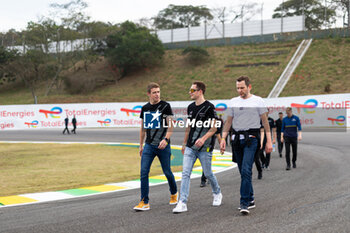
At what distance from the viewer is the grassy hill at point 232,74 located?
4453 centimetres

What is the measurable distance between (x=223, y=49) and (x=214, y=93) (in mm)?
14071

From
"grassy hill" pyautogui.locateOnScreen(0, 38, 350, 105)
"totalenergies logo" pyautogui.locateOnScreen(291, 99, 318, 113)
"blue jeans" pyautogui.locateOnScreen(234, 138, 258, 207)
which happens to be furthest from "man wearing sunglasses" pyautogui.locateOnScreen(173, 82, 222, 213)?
"grassy hill" pyautogui.locateOnScreen(0, 38, 350, 105)

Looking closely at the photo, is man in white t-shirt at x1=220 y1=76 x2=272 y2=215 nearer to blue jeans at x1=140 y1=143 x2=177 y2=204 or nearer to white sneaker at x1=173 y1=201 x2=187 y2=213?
white sneaker at x1=173 y1=201 x2=187 y2=213

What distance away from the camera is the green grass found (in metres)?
9.10

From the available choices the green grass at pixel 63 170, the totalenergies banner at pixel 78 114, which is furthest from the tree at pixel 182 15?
the green grass at pixel 63 170

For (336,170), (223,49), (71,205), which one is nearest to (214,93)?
(223,49)

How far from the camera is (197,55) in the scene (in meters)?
56.9

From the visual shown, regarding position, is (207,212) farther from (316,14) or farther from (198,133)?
(316,14)

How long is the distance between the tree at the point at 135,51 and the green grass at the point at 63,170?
42.3 m

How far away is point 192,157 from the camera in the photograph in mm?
6047

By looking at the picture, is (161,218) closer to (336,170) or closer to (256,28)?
(336,170)

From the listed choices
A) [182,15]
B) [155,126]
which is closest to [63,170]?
[155,126]

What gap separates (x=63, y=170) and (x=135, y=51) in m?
48.0

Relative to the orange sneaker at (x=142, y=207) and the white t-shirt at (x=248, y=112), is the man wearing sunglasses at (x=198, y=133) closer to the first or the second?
the white t-shirt at (x=248, y=112)
